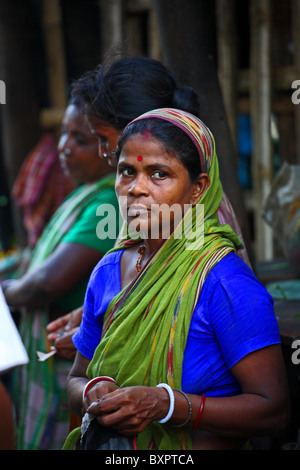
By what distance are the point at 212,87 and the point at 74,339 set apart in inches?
52.9

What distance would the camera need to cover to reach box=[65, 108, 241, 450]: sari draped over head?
169 cm

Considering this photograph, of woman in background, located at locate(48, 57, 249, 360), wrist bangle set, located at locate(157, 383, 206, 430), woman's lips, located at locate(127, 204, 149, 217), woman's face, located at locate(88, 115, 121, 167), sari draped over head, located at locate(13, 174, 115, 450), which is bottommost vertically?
sari draped over head, located at locate(13, 174, 115, 450)

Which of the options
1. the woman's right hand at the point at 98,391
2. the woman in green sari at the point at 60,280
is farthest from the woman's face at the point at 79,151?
the woman's right hand at the point at 98,391

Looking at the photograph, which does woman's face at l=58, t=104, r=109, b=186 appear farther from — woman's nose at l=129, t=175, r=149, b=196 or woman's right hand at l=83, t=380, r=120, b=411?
woman's right hand at l=83, t=380, r=120, b=411

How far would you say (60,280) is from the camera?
2963mm

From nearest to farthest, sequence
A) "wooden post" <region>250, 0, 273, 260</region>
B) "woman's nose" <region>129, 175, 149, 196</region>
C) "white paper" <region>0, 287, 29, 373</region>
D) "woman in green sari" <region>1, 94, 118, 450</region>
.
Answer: "white paper" <region>0, 287, 29, 373</region>, "woman's nose" <region>129, 175, 149, 196</region>, "woman in green sari" <region>1, 94, 118, 450</region>, "wooden post" <region>250, 0, 273, 260</region>

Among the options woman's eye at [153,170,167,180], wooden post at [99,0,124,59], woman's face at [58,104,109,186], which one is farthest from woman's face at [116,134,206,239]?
wooden post at [99,0,124,59]

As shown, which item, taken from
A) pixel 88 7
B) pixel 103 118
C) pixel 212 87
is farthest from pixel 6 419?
pixel 88 7

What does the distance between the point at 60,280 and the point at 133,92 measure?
44.7 inches

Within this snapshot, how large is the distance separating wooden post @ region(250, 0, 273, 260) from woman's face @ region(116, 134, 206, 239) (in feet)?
7.84

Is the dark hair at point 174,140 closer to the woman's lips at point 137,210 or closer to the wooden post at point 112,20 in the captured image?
the woman's lips at point 137,210

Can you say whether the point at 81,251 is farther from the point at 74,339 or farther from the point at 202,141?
the point at 202,141

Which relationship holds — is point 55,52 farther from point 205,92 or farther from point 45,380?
point 45,380

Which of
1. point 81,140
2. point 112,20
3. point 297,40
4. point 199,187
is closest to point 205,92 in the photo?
point 81,140
